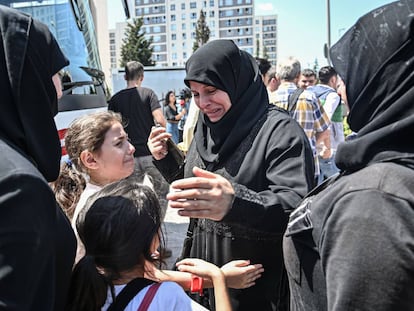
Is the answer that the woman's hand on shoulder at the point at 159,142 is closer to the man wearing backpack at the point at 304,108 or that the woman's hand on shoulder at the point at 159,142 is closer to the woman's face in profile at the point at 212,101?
the woman's face in profile at the point at 212,101

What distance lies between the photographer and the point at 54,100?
1319mm

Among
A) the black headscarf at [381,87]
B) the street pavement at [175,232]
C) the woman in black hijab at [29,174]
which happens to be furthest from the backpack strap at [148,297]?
the street pavement at [175,232]

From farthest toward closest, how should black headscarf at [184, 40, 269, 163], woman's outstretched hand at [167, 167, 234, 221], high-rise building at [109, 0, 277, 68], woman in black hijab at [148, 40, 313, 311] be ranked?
high-rise building at [109, 0, 277, 68], black headscarf at [184, 40, 269, 163], woman in black hijab at [148, 40, 313, 311], woman's outstretched hand at [167, 167, 234, 221]

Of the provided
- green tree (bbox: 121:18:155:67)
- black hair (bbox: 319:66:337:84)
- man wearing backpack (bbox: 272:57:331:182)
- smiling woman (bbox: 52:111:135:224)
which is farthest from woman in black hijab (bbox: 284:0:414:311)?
green tree (bbox: 121:18:155:67)

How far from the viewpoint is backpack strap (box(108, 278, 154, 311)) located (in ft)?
4.22

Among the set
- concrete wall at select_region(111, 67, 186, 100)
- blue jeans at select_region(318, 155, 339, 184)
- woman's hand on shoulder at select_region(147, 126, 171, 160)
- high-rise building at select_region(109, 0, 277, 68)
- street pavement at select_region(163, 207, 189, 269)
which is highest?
high-rise building at select_region(109, 0, 277, 68)

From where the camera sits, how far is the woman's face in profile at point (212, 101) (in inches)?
81.7

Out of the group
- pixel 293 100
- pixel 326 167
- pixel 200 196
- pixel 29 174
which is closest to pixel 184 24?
pixel 326 167

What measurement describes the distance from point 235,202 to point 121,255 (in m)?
0.47

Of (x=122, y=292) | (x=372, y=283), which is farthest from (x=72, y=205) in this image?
(x=372, y=283)

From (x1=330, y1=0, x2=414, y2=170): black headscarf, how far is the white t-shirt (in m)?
0.66

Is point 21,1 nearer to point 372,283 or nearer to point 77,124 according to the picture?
point 77,124

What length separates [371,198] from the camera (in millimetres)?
950

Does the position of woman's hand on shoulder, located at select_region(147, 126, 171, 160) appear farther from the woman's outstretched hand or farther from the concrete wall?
the concrete wall
